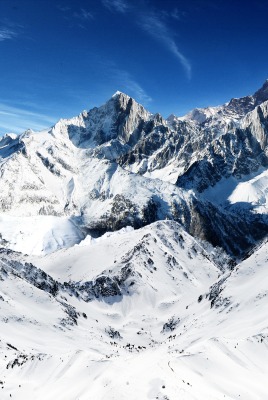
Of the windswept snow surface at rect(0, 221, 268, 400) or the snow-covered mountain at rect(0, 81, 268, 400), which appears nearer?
the windswept snow surface at rect(0, 221, 268, 400)

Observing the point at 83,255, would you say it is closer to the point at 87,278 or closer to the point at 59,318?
the point at 87,278

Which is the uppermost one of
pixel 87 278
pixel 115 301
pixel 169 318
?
pixel 87 278

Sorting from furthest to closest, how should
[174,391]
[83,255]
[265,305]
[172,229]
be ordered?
[172,229] → [83,255] → [265,305] → [174,391]

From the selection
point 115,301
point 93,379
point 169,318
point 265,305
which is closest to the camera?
point 93,379

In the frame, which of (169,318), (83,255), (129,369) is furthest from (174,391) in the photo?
(83,255)

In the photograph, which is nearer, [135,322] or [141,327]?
[141,327]

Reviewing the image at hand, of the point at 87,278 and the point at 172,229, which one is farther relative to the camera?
the point at 172,229

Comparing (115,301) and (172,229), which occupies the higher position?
(172,229)

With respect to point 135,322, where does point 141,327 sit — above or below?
below

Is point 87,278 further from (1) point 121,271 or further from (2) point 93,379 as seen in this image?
(2) point 93,379

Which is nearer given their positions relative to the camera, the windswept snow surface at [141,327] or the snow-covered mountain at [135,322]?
the windswept snow surface at [141,327]
